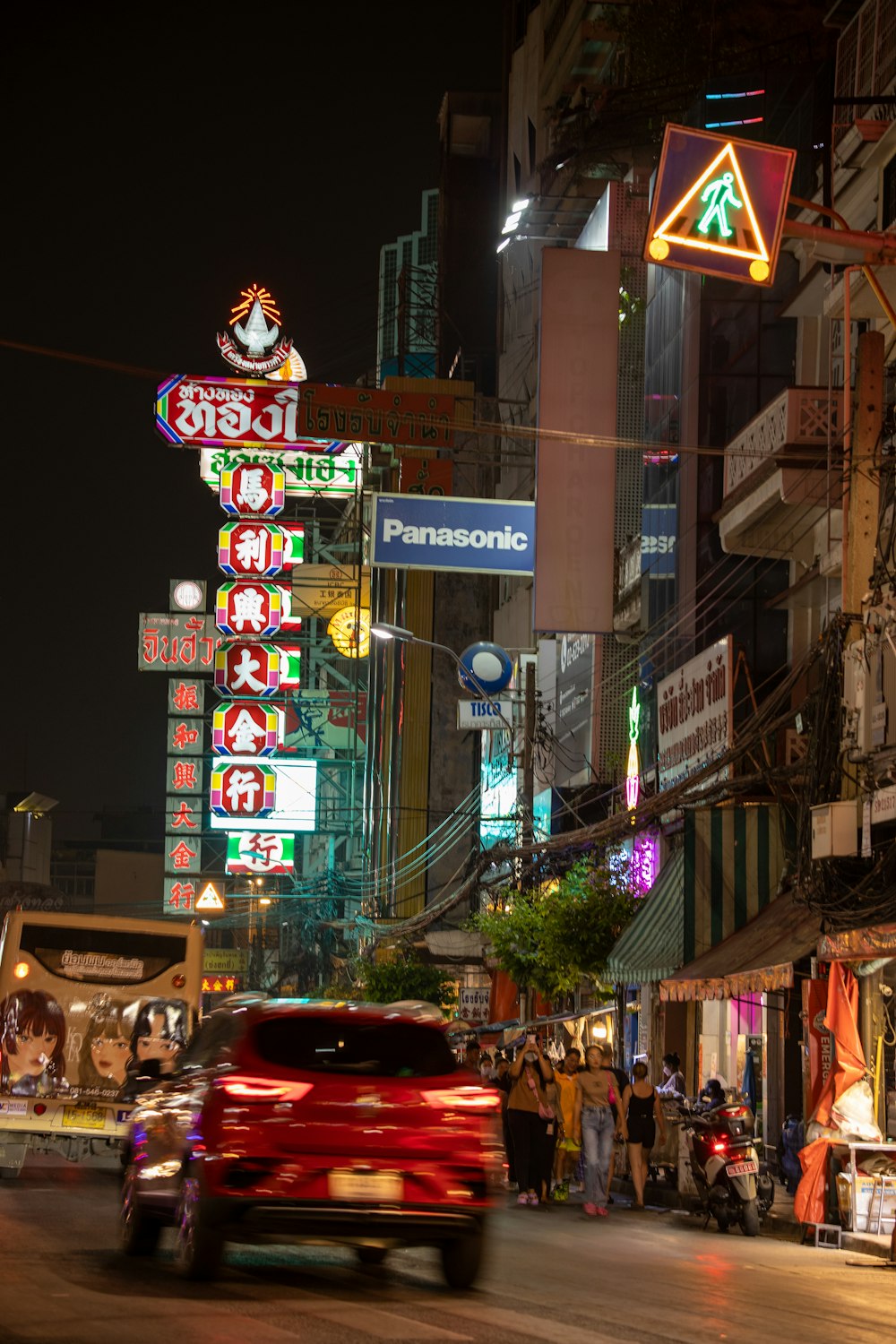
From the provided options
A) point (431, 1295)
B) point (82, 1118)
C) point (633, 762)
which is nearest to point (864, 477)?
point (431, 1295)

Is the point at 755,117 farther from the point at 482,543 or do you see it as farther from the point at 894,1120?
the point at 894,1120

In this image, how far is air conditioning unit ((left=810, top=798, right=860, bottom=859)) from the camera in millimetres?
17047

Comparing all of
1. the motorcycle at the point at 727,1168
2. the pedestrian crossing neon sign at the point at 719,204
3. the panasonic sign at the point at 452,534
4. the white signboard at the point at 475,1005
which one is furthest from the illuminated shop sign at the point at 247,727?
the pedestrian crossing neon sign at the point at 719,204

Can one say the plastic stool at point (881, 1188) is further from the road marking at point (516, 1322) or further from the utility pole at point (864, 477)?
the road marking at point (516, 1322)

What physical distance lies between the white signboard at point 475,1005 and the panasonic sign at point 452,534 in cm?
1396

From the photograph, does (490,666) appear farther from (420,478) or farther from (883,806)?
(883,806)

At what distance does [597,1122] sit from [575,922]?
10611mm

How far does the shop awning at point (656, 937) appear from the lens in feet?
79.4

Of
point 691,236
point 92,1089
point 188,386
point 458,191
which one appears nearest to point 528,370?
point 188,386

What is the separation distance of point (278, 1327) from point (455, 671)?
191 ft

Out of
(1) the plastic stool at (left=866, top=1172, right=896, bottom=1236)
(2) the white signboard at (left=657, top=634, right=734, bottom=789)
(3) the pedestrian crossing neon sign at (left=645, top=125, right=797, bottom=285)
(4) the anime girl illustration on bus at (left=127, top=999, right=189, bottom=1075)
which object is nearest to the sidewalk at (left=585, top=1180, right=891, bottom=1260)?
(1) the plastic stool at (left=866, top=1172, right=896, bottom=1236)

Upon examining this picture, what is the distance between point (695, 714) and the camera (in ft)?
82.2

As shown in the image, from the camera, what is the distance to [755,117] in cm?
2886

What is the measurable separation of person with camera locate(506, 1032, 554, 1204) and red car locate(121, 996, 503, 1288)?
33.2ft
